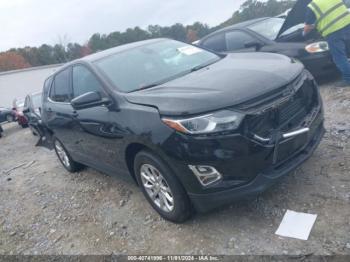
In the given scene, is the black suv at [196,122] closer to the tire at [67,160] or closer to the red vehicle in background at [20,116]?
the tire at [67,160]

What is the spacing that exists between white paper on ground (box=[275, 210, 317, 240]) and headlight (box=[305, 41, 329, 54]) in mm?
4082

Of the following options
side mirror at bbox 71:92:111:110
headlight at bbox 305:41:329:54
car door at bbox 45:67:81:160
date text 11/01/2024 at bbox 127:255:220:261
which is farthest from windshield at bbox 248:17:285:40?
date text 11/01/2024 at bbox 127:255:220:261

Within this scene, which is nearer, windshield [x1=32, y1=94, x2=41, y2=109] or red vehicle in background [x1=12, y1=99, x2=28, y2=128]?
windshield [x1=32, y1=94, x2=41, y2=109]

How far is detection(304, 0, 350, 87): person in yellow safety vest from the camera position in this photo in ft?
20.2

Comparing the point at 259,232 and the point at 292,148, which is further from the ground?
the point at 292,148

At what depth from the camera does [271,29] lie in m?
7.76

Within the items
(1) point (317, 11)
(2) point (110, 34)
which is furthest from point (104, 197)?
(2) point (110, 34)

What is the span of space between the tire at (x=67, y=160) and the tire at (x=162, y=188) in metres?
2.49

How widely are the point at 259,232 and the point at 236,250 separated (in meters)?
0.29

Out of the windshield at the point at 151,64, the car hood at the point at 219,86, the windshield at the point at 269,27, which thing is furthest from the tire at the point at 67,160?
the windshield at the point at 269,27

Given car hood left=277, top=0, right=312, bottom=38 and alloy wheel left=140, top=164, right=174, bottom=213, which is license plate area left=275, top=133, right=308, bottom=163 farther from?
car hood left=277, top=0, right=312, bottom=38

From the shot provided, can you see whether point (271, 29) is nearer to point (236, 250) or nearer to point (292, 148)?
point (292, 148)

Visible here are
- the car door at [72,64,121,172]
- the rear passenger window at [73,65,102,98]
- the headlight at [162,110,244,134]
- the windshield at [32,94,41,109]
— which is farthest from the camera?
the windshield at [32,94,41,109]

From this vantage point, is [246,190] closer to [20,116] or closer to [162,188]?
[162,188]
